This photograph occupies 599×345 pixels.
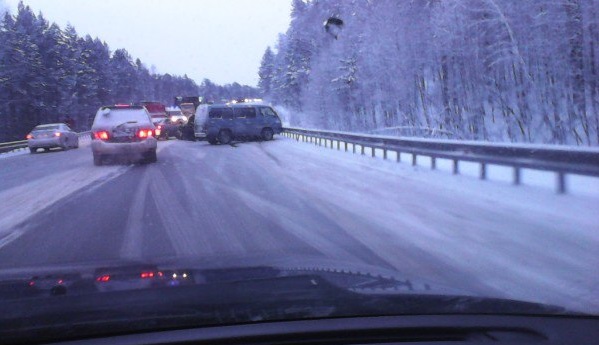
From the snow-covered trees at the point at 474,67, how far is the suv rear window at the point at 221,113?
32.5ft

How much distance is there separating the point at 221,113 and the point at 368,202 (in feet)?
71.0

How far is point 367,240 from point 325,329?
4703 mm

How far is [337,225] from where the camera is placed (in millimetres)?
8461

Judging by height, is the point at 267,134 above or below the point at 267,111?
below

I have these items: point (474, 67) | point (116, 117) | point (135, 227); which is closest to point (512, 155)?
point (135, 227)

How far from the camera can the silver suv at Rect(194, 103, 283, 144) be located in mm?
31203

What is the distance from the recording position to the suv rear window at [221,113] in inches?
1225

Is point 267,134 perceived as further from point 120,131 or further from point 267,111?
point 120,131

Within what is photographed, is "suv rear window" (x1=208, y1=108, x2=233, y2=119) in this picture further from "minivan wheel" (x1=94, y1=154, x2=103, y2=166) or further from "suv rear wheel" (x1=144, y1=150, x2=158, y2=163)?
"minivan wheel" (x1=94, y1=154, x2=103, y2=166)

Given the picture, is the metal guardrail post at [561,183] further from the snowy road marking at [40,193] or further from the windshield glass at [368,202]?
the snowy road marking at [40,193]

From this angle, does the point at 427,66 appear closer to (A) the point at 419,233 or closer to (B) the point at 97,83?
(A) the point at 419,233

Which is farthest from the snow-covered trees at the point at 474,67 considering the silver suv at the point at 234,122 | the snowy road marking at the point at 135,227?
the snowy road marking at the point at 135,227

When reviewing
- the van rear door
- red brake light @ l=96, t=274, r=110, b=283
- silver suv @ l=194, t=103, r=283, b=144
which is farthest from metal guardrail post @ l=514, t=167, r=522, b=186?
the van rear door

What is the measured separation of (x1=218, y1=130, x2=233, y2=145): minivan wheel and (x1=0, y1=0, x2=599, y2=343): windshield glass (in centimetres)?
7
